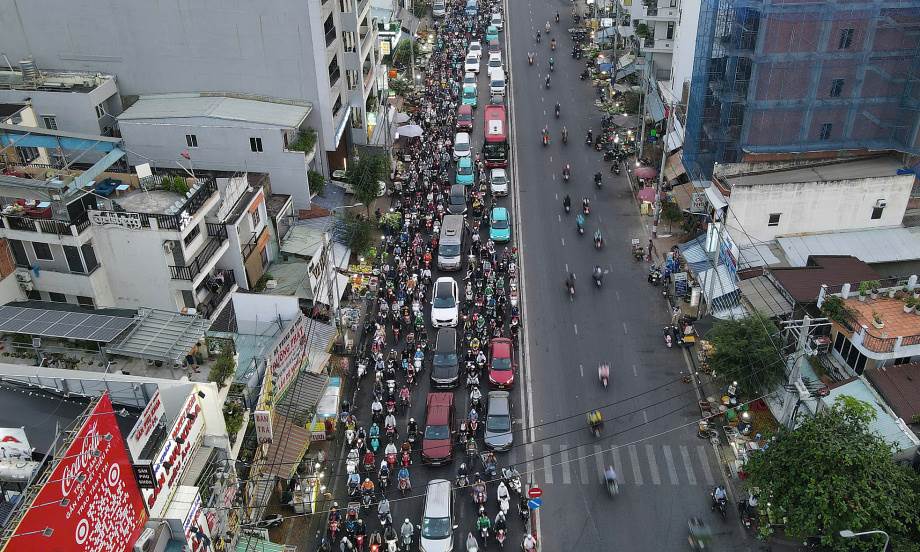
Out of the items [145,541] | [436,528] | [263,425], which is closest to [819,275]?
[436,528]

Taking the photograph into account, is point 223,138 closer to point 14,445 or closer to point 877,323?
point 14,445

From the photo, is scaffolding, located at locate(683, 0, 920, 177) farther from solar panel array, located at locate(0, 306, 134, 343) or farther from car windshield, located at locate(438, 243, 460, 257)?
solar panel array, located at locate(0, 306, 134, 343)

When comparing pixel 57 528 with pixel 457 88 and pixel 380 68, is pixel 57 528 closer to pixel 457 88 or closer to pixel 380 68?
pixel 380 68

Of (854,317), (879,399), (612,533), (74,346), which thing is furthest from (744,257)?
(74,346)

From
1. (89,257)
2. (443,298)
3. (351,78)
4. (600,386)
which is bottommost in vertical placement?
(600,386)

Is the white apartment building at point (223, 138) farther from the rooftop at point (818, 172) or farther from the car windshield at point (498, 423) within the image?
the rooftop at point (818, 172)

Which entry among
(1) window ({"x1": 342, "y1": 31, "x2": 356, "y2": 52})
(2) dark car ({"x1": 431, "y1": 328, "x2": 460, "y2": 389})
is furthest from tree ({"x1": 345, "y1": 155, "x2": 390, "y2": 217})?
(2) dark car ({"x1": 431, "y1": 328, "x2": 460, "y2": 389})

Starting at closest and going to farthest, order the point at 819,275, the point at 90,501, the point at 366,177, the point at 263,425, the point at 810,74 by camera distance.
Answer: the point at 90,501 → the point at 263,425 → the point at 819,275 → the point at 810,74 → the point at 366,177
